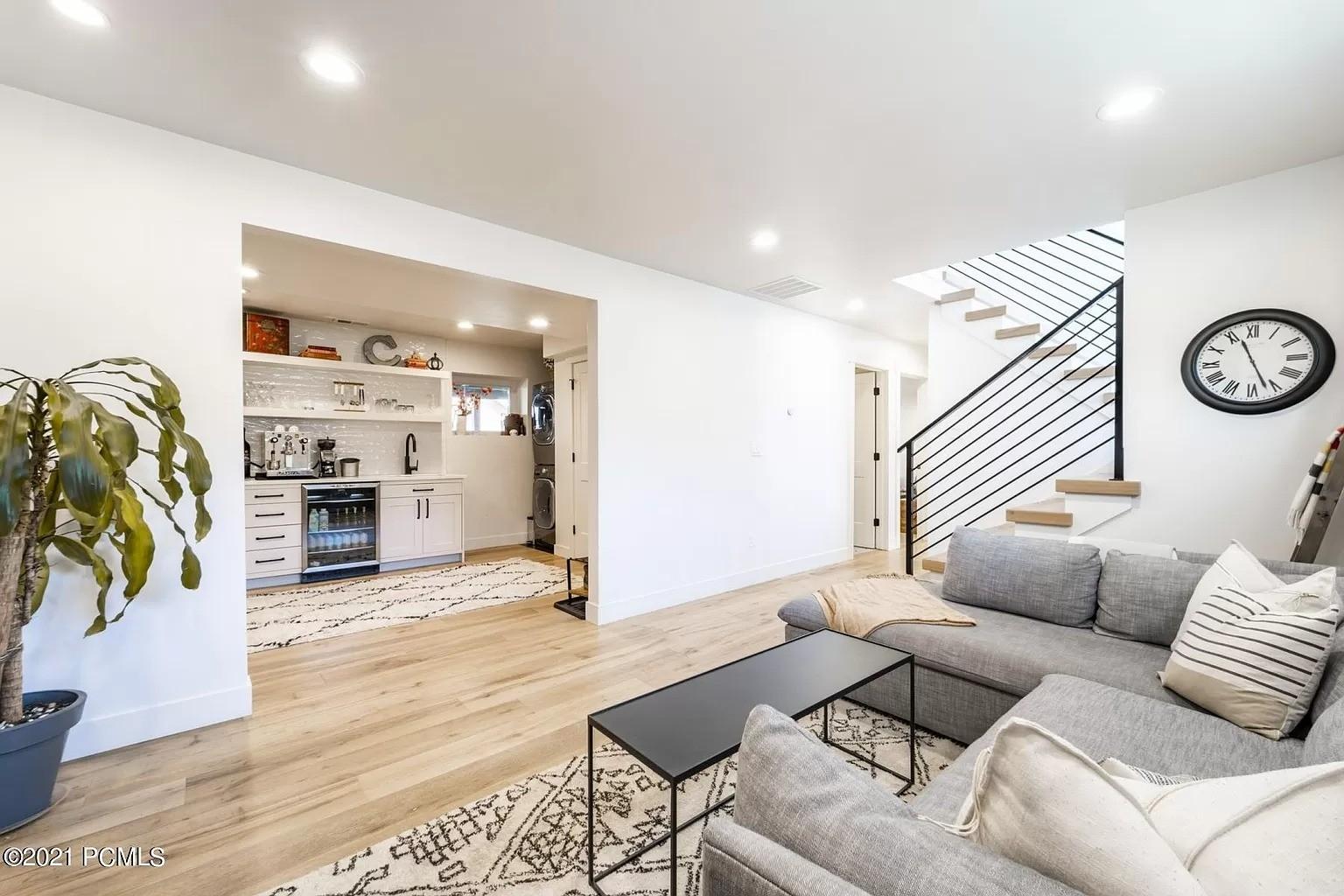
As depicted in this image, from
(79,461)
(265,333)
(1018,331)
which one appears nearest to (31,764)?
(79,461)

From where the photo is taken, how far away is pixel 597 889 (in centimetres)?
152

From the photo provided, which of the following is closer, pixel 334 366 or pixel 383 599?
pixel 383 599

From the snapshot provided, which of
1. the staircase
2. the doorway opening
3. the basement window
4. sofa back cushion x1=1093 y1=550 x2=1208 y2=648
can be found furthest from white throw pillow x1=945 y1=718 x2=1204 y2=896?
the basement window

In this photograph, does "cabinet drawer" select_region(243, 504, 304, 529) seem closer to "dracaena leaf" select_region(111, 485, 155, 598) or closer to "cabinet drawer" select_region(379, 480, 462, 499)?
"cabinet drawer" select_region(379, 480, 462, 499)

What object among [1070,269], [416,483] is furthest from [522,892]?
[1070,269]

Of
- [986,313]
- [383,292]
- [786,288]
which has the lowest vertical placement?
[986,313]

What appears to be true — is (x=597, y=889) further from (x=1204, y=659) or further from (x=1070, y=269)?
(x=1070, y=269)

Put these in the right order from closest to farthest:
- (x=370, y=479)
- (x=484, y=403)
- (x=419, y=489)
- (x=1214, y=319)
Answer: (x=1214, y=319) → (x=370, y=479) → (x=419, y=489) → (x=484, y=403)

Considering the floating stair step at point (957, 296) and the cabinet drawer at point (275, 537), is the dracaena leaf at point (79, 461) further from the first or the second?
the floating stair step at point (957, 296)

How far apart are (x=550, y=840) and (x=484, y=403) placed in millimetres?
5889

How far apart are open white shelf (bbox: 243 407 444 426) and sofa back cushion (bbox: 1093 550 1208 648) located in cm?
579

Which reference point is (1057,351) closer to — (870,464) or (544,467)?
(870,464)

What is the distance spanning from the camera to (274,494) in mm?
4812

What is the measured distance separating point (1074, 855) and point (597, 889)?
1358 millimetres
